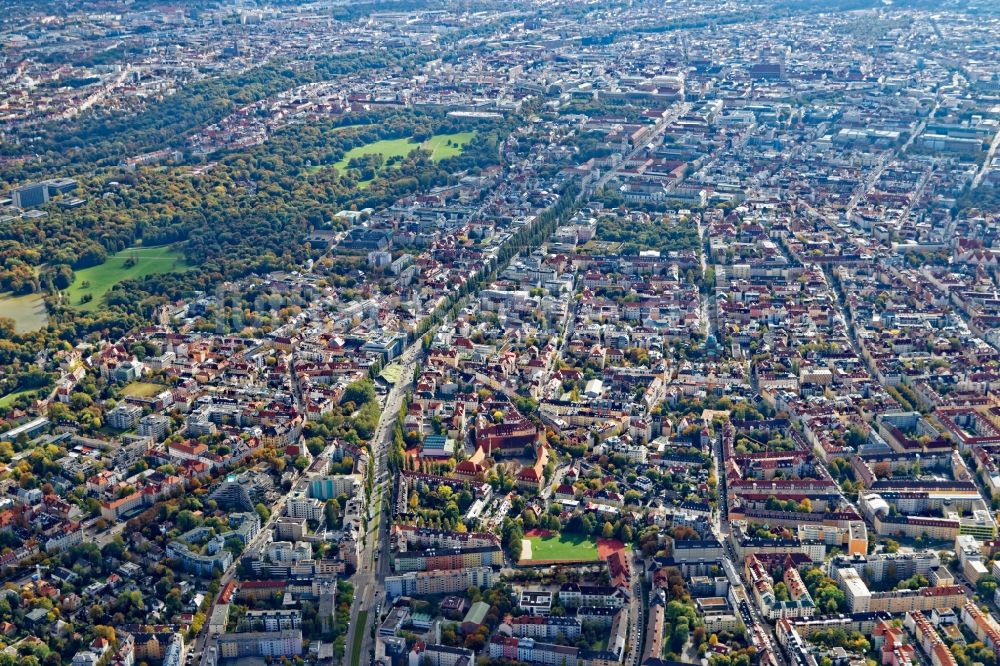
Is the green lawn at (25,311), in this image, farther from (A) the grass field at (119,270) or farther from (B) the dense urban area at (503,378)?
(A) the grass field at (119,270)

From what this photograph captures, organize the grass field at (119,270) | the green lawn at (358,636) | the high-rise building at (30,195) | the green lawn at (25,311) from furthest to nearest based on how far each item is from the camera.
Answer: the high-rise building at (30,195), the grass field at (119,270), the green lawn at (25,311), the green lawn at (358,636)

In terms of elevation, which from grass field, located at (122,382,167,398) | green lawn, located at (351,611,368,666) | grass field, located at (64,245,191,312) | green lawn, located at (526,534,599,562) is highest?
green lawn, located at (351,611,368,666)

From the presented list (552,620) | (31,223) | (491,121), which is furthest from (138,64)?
(552,620)

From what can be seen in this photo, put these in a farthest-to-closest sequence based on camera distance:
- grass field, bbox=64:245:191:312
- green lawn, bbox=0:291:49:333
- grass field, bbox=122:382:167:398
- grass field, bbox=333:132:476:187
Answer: grass field, bbox=333:132:476:187, grass field, bbox=64:245:191:312, green lawn, bbox=0:291:49:333, grass field, bbox=122:382:167:398

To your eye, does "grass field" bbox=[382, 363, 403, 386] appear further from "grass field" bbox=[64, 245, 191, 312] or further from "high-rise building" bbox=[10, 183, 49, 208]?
"high-rise building" bbox=[10, 183, 49, 208]

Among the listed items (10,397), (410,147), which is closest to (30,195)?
(410,147)

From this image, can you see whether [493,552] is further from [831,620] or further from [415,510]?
[831,620]

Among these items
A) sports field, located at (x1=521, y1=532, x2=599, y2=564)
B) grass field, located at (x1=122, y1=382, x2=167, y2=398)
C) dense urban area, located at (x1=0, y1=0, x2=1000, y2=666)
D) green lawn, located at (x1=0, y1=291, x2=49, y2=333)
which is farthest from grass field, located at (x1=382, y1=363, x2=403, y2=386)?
green lawn, located at (x1=0, y1=291, x2=49, y2=333)

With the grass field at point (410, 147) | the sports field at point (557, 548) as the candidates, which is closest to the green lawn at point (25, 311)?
the grass field at point (410, 147)
